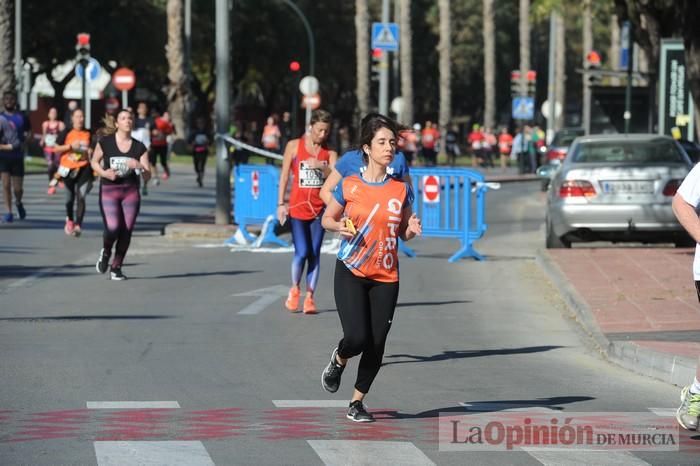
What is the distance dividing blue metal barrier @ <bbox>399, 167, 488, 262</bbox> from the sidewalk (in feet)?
3.17

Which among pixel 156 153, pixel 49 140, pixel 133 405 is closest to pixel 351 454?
pixel 133 405

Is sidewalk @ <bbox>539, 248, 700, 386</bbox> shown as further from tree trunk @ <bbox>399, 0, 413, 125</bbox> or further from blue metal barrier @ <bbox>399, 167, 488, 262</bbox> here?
tree trunk @ <bbox>399, 0, 413, 125</bbox>

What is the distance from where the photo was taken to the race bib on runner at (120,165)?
16.6 m

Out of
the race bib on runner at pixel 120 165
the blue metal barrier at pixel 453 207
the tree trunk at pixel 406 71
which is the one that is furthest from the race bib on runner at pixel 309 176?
the tree trunk at pixel 406 71

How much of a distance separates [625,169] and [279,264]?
4.35 metres

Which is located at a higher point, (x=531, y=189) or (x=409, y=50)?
(x=409, y=50)

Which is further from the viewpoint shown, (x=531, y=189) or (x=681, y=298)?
(x=531, y=189)

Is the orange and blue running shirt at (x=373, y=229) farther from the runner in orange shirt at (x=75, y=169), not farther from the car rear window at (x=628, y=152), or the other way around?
the runner in orange shirt at (x=75, y=169)

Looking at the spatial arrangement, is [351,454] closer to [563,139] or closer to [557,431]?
[557,431]

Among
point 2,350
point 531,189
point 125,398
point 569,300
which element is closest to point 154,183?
point 531,189

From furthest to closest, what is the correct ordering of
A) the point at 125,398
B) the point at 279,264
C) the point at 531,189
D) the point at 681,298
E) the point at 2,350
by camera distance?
the point at 531,189 < the point at 279,264 < the point at 681,298 < the point at 2,350 < the point at 125,398

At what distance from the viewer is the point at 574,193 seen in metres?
19.7

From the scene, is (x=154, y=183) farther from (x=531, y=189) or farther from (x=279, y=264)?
(x=279, y=264)

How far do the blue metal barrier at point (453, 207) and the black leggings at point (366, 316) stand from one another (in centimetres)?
1098
